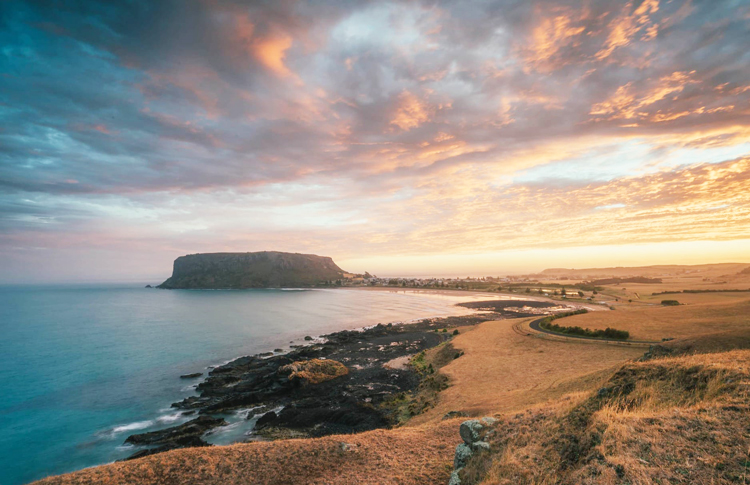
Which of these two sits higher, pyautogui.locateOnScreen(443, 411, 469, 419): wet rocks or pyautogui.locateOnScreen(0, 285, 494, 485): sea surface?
pyautogui.locateOnScreen(443, 411, 469, 419): wet rocks

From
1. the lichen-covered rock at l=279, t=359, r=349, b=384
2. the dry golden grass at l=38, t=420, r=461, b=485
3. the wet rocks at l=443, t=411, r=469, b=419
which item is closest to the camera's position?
the dry golden grass at l=38, t=420, r=461, b=485

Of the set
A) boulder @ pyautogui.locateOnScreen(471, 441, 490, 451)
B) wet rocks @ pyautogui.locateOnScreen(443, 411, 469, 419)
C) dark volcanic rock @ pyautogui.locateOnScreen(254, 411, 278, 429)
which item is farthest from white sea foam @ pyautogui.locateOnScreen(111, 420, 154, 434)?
boulder @ pyautogui.locateOnScreen(471, 441, 490, 451)

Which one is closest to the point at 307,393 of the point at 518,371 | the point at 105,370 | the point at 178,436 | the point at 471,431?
the point at 178,436

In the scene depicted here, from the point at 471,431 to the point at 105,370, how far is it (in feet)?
175

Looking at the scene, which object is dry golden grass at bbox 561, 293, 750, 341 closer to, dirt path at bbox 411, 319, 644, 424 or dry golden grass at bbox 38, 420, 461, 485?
dirt path at bbox 411, 319, 644, 424

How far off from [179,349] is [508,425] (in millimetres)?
59131

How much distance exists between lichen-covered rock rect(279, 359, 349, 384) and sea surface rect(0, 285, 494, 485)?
755 centimetres

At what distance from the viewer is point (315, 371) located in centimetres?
3325

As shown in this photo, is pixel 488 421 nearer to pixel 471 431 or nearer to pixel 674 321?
pixel 471 431

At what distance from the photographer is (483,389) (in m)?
24.2

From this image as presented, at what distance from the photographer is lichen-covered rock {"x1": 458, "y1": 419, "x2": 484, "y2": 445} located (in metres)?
10.9

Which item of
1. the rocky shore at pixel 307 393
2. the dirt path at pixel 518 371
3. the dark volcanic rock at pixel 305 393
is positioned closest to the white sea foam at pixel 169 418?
the rocky shore at pixel 307 393

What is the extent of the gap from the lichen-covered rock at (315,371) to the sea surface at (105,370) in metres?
7.55

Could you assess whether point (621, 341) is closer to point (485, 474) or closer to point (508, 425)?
point (508, 425)
